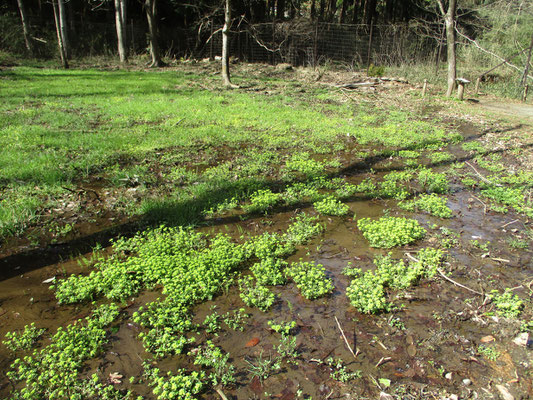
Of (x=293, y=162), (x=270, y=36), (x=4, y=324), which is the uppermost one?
(x=270, y=36)

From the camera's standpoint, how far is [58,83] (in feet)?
43.4

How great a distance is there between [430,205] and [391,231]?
3.96 ft

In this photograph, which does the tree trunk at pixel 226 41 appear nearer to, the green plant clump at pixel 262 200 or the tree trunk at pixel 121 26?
the green plant clump at pixel 262 200

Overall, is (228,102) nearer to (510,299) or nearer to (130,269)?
(130,269)

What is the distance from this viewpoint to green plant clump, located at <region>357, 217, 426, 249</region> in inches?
169

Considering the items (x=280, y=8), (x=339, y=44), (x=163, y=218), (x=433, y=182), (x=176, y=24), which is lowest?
(x=163, y=218)

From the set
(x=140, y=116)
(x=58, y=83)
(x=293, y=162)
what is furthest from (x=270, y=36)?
(x=293, y=162)

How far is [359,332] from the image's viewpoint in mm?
3066

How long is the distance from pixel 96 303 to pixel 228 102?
30.4 feet

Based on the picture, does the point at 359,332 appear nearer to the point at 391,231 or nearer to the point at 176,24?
the point at 391,231

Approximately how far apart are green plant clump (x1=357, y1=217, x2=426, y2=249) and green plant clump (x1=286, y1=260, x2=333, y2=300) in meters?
0.93

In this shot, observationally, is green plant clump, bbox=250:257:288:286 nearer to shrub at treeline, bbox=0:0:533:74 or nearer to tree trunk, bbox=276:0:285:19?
shrub at treeline, bbox=0:0:533:74

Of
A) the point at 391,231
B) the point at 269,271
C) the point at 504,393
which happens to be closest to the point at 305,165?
the point at 391,231

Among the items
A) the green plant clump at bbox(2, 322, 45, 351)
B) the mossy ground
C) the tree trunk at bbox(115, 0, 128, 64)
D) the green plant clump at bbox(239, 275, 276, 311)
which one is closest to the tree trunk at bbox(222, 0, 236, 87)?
the mossy ground
